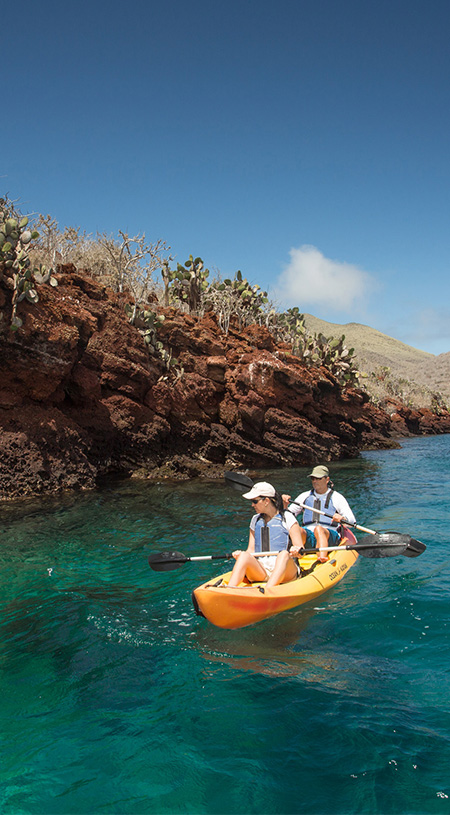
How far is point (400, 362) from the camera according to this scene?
90.2m

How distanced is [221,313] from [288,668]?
1652cm

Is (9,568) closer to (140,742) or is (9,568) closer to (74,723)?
(74,723)

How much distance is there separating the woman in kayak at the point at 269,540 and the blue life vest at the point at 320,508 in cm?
167

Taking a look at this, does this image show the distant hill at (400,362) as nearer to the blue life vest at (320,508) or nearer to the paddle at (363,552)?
the blue life vest at (320,508)

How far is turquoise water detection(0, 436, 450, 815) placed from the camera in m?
3.29

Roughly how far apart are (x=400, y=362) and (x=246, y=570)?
90577 millimetres

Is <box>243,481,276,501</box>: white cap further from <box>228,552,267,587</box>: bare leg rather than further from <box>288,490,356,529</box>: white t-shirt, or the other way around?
<box>288,490,356,529</box>: white t-shirt

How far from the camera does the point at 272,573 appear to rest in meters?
5.75

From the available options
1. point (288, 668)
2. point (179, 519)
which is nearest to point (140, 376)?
point (179, 519)

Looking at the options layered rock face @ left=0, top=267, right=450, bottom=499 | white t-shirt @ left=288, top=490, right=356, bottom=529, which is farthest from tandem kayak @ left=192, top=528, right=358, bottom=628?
layered rock face @ left=0, top=267, right=450, bottom=499

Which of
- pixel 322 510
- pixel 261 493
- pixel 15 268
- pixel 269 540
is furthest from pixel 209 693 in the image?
pixel 15 268

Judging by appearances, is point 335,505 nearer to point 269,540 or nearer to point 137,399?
point 269,540

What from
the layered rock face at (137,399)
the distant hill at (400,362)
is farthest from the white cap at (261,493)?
the distant hill at (400,362)

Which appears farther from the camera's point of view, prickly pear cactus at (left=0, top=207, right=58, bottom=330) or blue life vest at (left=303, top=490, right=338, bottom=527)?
prickly pear cactus at (left=0, top=207, right=58, bottom=330)
